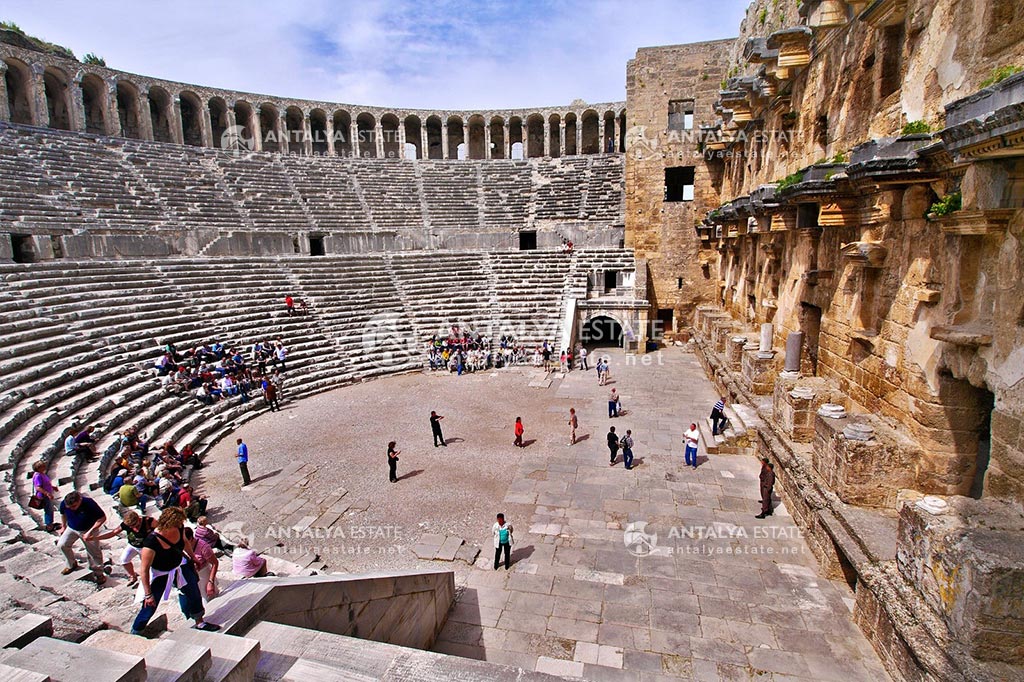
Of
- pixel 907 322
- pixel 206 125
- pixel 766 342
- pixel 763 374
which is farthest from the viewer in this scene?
pixel 206 125

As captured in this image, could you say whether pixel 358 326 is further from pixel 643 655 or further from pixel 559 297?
pixel 643 655

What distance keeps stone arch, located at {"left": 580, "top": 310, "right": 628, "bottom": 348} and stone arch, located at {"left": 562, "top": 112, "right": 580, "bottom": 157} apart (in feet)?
49.6

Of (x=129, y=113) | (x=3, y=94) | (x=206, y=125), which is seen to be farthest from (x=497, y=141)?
(x=3, y=94)

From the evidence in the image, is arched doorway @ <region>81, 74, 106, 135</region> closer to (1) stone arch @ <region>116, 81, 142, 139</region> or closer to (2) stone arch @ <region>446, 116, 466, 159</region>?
(1) stone arch @ <region>116, 81, 142, 139</region>

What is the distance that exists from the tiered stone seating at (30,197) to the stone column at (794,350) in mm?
20623

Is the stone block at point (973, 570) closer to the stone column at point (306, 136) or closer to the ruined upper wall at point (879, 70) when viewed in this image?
the ruined upper wall at point (879, 70)

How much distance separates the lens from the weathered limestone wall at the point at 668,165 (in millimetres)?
22906

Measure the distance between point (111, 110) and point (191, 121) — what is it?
514 centimetres

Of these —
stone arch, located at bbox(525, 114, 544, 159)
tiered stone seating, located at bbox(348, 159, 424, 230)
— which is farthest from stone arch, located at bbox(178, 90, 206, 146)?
stone arch, located at bbox(525, 114, 544, 159)

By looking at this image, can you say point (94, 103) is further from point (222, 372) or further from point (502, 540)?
point (502, 540)

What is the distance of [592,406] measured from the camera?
14688 mm

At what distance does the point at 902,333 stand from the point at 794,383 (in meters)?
2.75

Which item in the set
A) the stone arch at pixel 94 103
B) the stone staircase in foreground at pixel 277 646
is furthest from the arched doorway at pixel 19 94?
the stone staircase in foreground at pixel 277 646

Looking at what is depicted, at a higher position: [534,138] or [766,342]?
[534,138]
